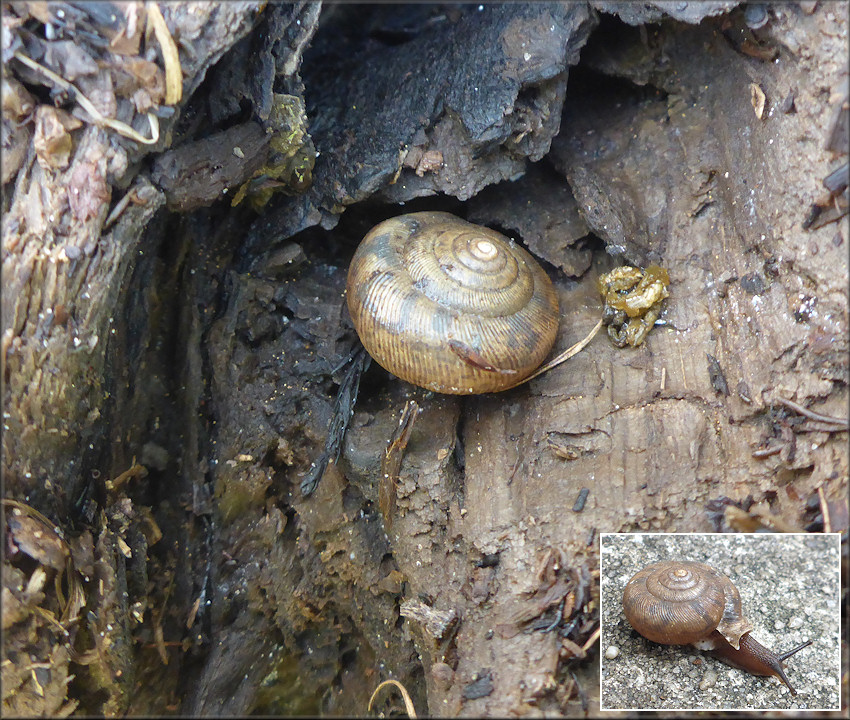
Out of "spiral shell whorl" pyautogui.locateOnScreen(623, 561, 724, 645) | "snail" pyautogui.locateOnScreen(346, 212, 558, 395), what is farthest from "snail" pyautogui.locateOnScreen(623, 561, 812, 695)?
"snail" pyautogui.locateOnScreen(346, 212, 558, 395)

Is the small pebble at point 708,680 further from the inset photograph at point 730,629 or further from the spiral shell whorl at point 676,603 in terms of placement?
the spiral shell whorl at point 676,603

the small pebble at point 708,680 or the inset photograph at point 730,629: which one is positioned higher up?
the inset photograph at point 730,629

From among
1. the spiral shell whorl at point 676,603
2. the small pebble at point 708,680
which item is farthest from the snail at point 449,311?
the small pebble at point 708,680

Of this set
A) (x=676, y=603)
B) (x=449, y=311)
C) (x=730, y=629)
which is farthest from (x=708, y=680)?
(x=449, y=311)

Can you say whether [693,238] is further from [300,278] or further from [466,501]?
[300,278]

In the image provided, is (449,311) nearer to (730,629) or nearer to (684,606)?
(684,606)

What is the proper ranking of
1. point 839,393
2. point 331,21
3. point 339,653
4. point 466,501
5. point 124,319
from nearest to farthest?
point 839,393 < point 124,319 < point 466,501 < point 339,653 < point 331,21

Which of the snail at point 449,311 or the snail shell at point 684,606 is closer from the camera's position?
the snail shell at point 684,606

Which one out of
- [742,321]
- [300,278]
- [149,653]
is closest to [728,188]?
[742,321]
